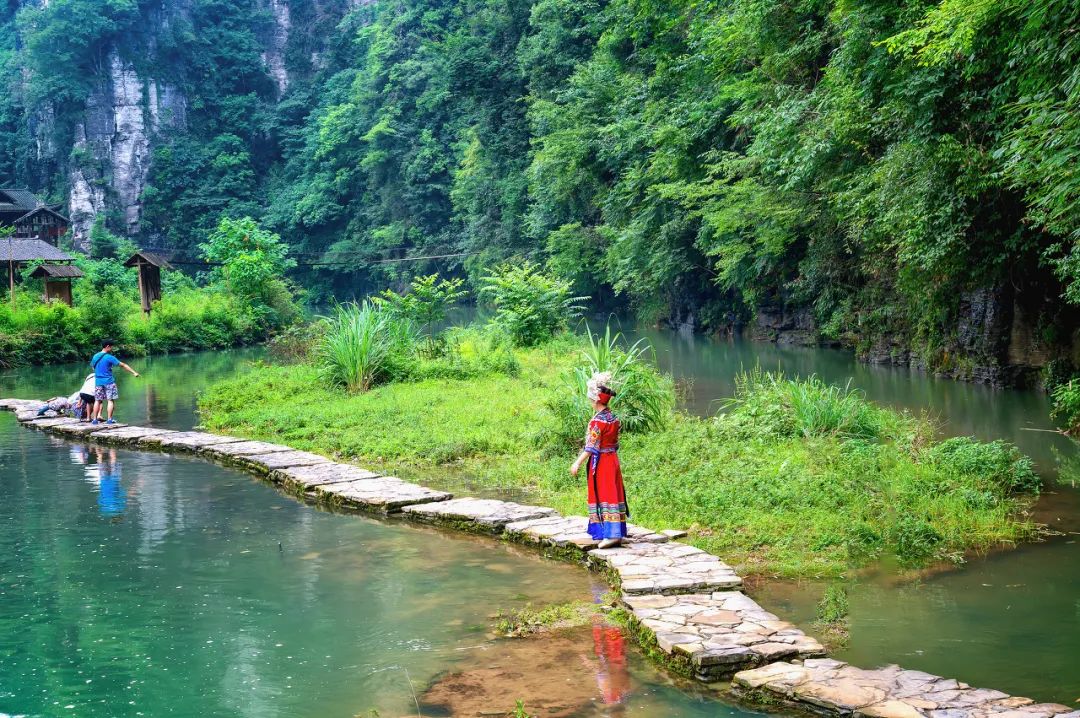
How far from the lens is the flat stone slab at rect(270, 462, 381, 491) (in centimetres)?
1045

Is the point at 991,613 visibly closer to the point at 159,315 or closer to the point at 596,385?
the point at 596,385

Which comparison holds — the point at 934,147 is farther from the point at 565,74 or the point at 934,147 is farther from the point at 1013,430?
the point at 565,74

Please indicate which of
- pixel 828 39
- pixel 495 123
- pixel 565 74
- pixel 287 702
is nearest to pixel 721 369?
pixel 828 39

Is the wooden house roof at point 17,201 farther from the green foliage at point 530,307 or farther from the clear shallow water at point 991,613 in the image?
the clear shallow water at point 991,613

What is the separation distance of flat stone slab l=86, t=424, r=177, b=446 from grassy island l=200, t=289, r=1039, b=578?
111 cm

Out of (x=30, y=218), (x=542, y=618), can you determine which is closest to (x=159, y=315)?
(x=30, y=218)

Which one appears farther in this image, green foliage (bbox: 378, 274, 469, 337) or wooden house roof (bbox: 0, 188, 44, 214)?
wooden house roof (bbox: 0, 188, 44, 214)

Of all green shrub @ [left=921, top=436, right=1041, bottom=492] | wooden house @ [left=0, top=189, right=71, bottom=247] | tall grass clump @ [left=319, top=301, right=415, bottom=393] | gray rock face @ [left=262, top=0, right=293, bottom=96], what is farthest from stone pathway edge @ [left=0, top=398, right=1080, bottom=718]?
gray rock face @ [left=262, top=0, right=293, bottom=96]

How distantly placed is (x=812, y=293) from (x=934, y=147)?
12622 millimetres

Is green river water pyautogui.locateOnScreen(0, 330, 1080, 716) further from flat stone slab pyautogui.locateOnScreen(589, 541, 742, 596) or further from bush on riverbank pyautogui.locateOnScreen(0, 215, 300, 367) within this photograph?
bush on riverbank pyautogui.locateOnScreen(0, 215, 300, 367)

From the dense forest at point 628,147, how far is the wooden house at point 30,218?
27.0 feet

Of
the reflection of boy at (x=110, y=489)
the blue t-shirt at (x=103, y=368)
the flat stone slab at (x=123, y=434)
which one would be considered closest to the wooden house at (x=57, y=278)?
the blue t-shirt at (x=103, y=368)

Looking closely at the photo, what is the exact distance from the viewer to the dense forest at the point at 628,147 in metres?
13.7

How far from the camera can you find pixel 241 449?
12.4 meters
